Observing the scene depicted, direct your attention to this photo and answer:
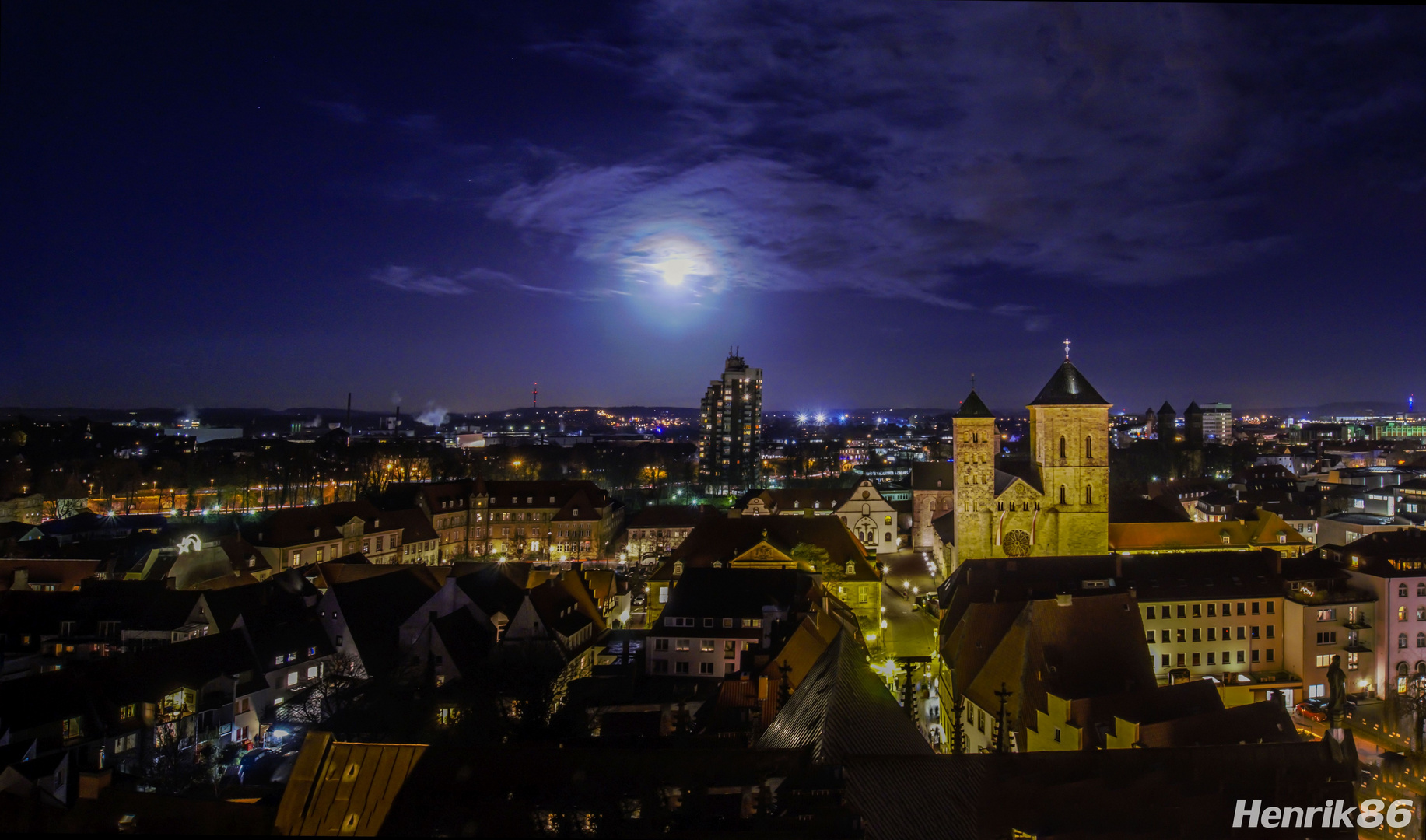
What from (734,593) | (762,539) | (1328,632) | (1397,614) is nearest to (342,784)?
(734,593)

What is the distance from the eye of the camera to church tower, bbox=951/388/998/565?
34.7 meters

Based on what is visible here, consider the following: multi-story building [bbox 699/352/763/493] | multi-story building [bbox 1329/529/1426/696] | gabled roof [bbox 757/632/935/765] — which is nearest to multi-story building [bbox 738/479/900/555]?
multi-story building [bbox 1329/529/1426/696]

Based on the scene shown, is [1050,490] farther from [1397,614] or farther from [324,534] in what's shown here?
[324,534]

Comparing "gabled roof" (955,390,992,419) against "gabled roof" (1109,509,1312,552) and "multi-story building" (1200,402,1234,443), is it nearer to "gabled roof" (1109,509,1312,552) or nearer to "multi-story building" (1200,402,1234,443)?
"gabled roof" (1109,509,1312,552)

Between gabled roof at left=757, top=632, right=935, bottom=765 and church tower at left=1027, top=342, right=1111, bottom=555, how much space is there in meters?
25.3

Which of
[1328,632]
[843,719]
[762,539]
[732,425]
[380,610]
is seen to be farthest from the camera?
[732,425]

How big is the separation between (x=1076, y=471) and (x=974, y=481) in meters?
4.45

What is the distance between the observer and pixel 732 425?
105 meters

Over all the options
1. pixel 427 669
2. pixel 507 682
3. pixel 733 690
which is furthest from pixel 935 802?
pixel 427 669

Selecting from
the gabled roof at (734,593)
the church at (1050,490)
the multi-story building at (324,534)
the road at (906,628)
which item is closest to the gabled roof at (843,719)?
the gabled roof at (734,593)

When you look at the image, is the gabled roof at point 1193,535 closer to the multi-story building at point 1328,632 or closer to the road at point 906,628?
the multi-story building at point 1328,632

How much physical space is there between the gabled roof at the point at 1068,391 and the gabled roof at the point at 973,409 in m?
2.47

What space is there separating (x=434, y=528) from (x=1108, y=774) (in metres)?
43.3

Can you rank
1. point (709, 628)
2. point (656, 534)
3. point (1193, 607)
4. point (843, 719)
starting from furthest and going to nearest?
point (656, 534) → point (1193, 607) → point (709, 628) → point (843, 719)
